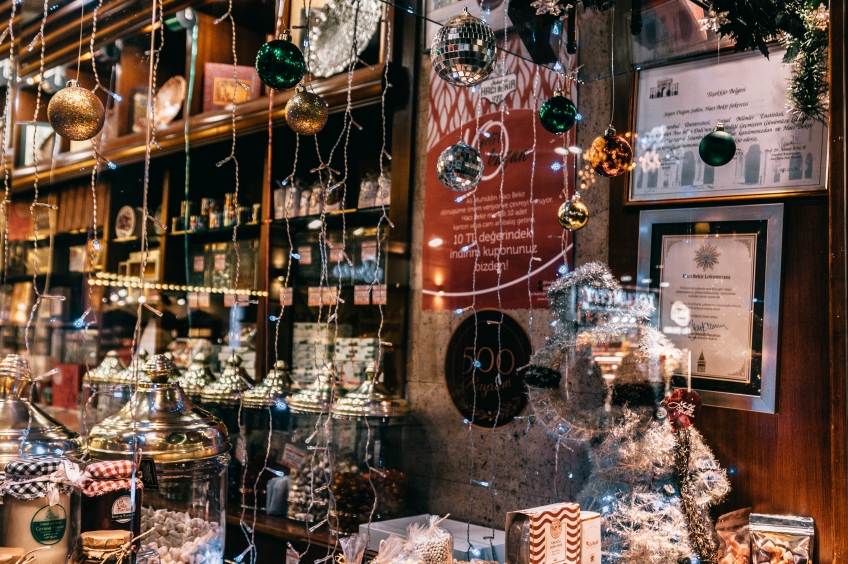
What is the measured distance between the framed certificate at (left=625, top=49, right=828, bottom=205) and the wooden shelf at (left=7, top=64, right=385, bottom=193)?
4.07 feet

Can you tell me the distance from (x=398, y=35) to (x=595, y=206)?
1281 millimetres

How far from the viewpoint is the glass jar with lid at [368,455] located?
2838mm

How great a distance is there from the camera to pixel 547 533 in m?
1.58

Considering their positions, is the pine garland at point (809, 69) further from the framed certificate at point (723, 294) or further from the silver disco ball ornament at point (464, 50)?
the silver disco ball ornament at point (464, 50)

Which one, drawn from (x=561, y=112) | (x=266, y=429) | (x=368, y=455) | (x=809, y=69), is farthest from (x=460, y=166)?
(x=266, y=429)

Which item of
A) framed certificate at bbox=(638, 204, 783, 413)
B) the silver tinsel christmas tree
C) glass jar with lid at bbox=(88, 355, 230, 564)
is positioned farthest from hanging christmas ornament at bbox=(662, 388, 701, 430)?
glass jar with lid at bbox=(88, 355, 230, 564)

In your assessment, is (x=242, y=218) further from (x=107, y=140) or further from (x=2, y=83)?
(x=2, y=83)

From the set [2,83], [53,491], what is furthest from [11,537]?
[2,83]

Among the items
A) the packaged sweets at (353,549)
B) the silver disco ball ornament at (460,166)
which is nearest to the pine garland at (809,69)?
the silver disco ball ornament at (460,166)

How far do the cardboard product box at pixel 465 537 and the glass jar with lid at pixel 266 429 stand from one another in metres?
0.79

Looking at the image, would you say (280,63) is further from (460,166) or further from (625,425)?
(625,425)

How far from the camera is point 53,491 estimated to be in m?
1.28

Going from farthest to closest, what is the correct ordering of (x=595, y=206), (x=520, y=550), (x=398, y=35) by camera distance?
(x=398, y=35)
(x=595, y=206)
(x=520, y=550)

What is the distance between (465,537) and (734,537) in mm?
829
